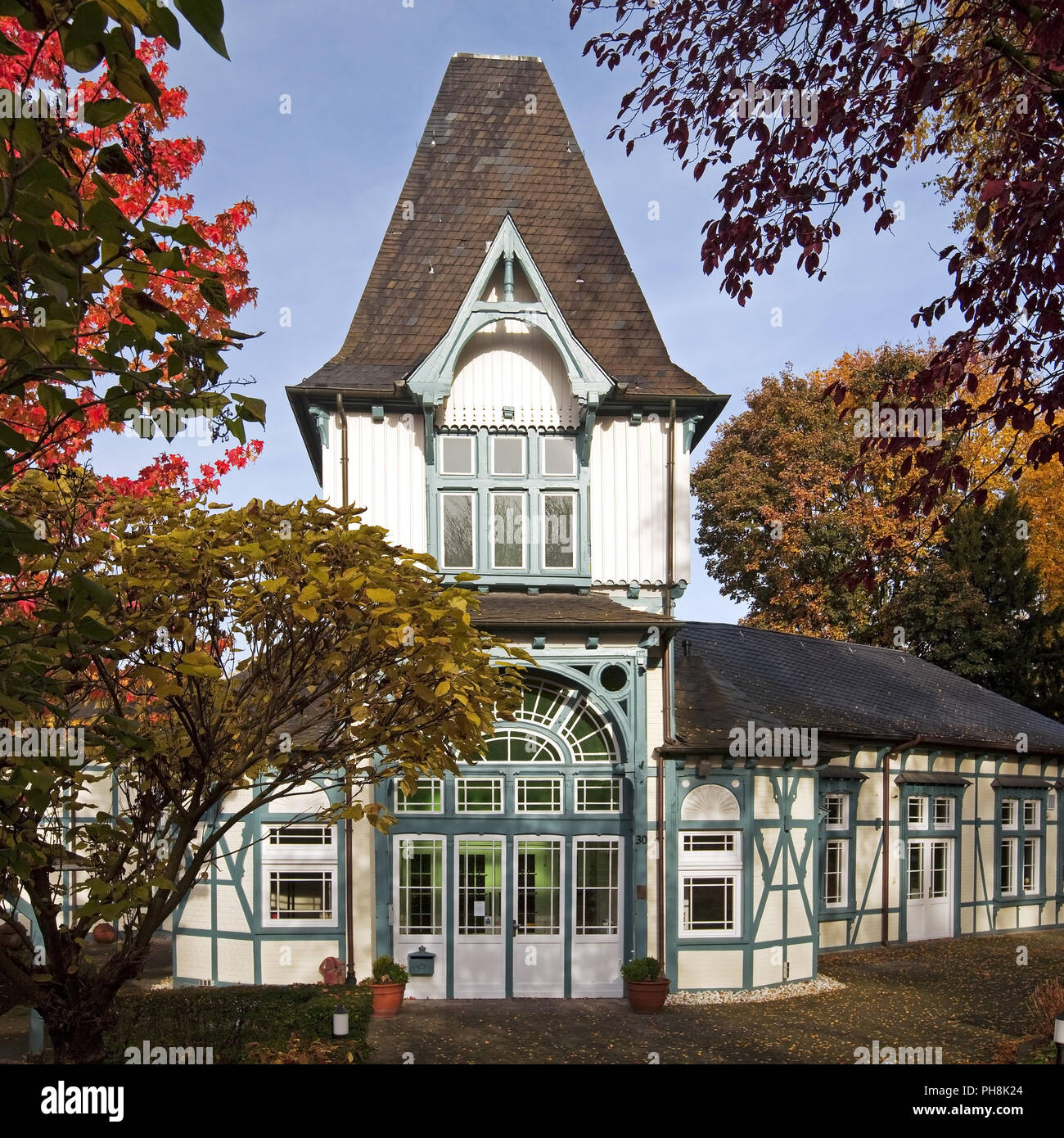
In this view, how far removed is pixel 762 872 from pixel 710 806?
133 centimetres

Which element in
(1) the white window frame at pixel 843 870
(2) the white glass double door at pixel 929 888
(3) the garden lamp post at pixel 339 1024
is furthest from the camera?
(2) the white glass double door at pixel 929 888

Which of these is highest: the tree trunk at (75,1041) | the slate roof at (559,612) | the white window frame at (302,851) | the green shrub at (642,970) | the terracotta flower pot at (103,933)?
the slate roof at (559,612)

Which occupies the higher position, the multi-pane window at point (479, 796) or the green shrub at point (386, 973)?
the multi-pane window at point (479, 796)

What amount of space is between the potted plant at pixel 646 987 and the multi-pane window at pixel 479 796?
9.26 feet

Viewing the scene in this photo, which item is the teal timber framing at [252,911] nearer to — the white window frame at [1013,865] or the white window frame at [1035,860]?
the white window frame at [1013,865]

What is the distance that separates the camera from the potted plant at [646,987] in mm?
14055

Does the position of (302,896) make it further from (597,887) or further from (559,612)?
(559,612)

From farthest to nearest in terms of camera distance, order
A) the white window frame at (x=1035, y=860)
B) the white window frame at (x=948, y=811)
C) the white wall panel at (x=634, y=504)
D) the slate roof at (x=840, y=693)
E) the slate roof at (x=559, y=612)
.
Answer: the white window frame at (x=1035, y=860) → the white window frame at (x=948, y=811) → the slate roof at (x=840, y=693) → the white wall panel at (x=634, y=504) → the slate roof at (x=559, y=612)

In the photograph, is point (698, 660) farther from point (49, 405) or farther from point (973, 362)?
point (49, 405)

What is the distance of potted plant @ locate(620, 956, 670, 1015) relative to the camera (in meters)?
14.1

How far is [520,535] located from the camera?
50.9ft

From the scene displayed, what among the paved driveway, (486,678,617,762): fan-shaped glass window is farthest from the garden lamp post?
(486,678,617,762): fan-shaped glass window

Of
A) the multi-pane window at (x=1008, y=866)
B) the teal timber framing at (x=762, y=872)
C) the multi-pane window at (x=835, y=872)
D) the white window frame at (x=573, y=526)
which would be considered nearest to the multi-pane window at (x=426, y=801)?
the teal timber framing at (x=762, y=872)
